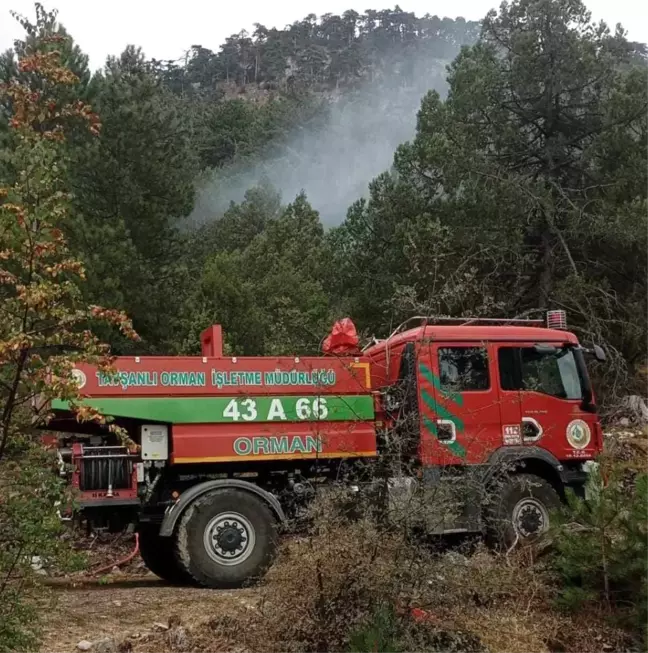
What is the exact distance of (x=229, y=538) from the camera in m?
8.43

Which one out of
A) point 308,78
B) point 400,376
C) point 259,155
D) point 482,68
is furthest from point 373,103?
point 400,376

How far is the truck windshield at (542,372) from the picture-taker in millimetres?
9812

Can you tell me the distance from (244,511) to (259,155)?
73049 mm

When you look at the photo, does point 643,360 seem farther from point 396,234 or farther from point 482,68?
point 482,68

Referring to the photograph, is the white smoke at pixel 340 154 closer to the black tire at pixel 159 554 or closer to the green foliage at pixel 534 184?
the green foliage at pixel 534 184

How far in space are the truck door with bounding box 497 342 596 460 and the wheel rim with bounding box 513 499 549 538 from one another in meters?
0.69

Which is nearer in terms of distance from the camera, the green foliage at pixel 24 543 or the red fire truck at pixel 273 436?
the green foliage at pixel 24 543

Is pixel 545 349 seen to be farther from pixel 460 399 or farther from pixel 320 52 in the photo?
pixel 320 52

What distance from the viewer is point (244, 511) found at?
8539mm

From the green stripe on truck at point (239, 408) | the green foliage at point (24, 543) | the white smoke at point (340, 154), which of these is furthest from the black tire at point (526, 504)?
the white smoke at point (340, 154)

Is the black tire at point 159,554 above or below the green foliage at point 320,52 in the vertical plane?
below

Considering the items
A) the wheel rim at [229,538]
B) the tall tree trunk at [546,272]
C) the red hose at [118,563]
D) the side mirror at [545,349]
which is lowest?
the red hose at [118,563]

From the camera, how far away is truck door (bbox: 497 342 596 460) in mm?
9773

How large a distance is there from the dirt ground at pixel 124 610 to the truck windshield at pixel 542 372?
3980 mm
